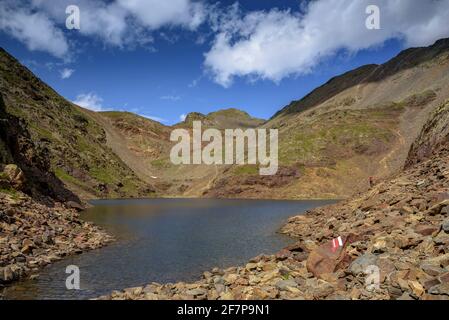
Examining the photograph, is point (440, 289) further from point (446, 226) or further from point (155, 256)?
point (155, 256)

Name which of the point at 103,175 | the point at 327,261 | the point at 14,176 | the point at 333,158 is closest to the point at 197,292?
the point at 327,261

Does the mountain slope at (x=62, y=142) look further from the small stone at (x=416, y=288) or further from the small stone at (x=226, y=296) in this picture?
the small stone at (x=416, y=288)

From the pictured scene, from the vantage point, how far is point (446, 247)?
21.0 metres

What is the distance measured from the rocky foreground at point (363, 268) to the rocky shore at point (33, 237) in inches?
435

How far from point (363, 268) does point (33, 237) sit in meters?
28.9

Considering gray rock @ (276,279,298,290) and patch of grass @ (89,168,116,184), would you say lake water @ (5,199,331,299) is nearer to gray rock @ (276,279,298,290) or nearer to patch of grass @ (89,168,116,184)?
gray rock @ (276,279,298,290)

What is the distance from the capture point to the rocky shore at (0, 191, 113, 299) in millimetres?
30344

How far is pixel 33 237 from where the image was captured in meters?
37.5

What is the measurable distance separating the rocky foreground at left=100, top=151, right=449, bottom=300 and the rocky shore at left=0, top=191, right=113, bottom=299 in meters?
11.0

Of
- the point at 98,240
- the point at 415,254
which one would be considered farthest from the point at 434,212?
the point at 98,240

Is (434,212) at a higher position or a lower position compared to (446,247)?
higher

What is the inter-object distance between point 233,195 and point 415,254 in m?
137

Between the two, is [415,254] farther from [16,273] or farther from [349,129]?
[349,129]

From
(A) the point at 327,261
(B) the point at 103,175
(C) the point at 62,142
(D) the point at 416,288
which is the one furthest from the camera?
(B) the point at 103,175
